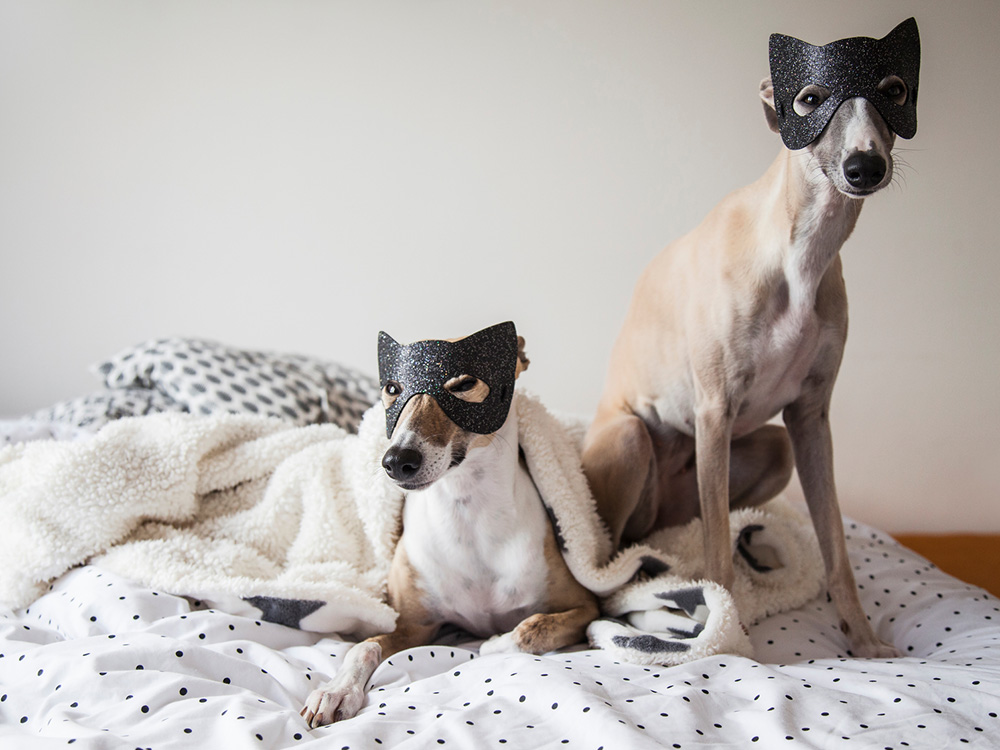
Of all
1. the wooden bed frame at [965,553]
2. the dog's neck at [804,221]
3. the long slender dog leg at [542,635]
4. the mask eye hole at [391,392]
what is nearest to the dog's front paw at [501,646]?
the long slender dog leg at [542,635]

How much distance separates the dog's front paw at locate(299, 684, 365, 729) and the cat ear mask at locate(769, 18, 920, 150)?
1.18 metres

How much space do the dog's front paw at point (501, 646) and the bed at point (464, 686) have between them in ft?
0.11

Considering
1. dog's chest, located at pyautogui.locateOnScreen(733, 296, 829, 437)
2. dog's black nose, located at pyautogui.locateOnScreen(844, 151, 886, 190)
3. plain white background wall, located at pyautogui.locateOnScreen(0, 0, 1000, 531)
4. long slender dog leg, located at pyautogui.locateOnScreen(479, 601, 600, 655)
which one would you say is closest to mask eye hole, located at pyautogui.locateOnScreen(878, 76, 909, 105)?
dog's black nose, located at pyautogui.locateOnScreen(844, 151, 886, 190)

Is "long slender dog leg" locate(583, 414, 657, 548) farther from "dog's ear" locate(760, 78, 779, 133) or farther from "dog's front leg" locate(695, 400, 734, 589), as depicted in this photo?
"dog's ear" locate(760, 78, 779, 133)

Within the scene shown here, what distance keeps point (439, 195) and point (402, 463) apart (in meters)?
1.75

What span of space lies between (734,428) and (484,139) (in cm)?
156

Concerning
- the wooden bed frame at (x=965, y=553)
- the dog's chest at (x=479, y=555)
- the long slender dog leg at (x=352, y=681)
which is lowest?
the wooden bed frame at (x=965, y=553)

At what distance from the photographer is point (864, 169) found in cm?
120

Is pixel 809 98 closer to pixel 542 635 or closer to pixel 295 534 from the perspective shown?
pixel 542 635

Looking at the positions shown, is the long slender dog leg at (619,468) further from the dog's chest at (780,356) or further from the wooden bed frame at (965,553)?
the wooden bed frame at (965,553)

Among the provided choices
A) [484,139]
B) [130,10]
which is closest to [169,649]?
[484,139]

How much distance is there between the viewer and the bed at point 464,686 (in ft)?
3.35

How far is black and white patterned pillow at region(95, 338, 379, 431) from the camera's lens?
6.88 ft

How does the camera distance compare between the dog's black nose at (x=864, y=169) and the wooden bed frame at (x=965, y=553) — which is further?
the wooden bed frame at (x=965, y=553)
